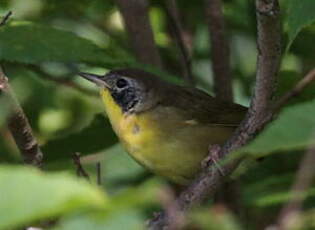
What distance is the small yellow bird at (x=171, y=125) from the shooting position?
158 inches

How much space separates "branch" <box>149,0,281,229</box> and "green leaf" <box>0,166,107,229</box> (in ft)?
3.87

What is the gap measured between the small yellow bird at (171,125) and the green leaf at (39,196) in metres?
2.72

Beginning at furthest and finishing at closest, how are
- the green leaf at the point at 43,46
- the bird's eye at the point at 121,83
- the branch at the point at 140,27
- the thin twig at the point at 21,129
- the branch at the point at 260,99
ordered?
the bird's eye at the point at 121,83 → the branch at the point at 140,27 → the green leaf at the point at 43,46 → the thin twig at the point at 21,129 → the branch at the point at 260,99

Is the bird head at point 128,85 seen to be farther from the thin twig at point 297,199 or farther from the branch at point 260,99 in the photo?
the thin twig at point 297,199

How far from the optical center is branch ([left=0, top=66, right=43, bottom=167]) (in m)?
2.78

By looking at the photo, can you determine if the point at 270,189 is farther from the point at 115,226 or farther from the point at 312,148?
the point at 115,226

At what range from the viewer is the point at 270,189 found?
12.1ft

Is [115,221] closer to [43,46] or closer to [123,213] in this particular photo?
[123,213]

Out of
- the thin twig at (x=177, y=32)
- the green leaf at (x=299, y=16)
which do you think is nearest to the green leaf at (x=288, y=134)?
the green leaf at (x=299, y=16)

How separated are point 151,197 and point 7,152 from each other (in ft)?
10.6

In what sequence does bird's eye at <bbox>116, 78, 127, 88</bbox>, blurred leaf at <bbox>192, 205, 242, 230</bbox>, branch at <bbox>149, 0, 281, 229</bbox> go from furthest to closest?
bird's eye at <bbox>116, 78, 127, 88</bbox> < branch at <bbox>149, 0, 281, 229</bbox> < blurred leaf at <bbox>192, 205, 242, 230</bbox>

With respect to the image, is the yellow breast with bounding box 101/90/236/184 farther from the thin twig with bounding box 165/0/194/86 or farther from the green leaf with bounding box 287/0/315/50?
the green leaf with bounding box 287/0/315/50

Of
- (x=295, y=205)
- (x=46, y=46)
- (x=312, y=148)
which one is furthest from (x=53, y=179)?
(x=46, y=46)

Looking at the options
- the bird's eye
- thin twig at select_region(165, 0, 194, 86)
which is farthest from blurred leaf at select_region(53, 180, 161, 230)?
the bird's eye
